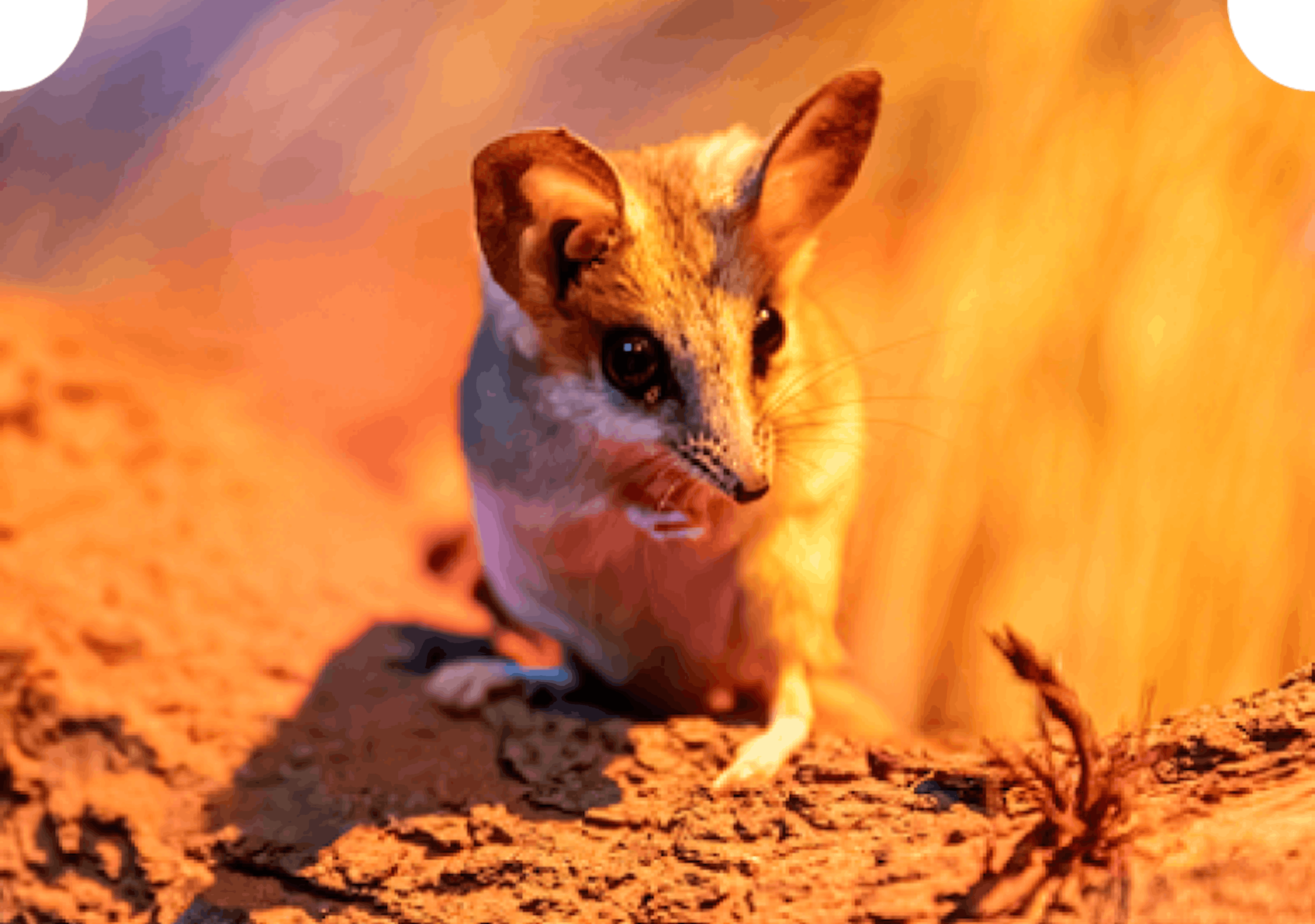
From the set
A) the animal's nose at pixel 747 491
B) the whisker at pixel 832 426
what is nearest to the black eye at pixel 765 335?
the whisker at pixel 832 426

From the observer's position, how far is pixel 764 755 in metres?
1.73

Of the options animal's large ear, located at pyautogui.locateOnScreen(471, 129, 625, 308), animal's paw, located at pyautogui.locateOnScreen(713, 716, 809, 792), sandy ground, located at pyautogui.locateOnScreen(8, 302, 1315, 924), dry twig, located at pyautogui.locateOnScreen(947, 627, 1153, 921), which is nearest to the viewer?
dry twig, located at pyautogui.locateOnScreen(947, 627, 1153, 921)

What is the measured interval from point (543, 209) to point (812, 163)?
454 millimetres

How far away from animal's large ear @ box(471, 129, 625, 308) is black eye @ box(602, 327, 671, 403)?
0.13 meters

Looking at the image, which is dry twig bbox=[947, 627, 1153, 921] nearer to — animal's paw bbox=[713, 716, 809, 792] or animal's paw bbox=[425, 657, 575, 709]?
animal's paw bbox=[713, 716, 809, 792]

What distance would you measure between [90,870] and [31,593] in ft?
2.21

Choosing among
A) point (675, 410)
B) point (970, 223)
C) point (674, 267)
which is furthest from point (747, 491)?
point (970, 223)

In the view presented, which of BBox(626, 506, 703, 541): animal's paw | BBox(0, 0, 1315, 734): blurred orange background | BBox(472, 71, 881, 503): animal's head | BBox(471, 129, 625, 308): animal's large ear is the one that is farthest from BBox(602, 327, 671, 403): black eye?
BBox(0, 0, 1315, 734): blurred orange background

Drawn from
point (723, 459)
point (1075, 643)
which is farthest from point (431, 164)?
point (1075, 643)

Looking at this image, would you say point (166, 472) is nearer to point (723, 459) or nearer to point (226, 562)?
point (226, 562)

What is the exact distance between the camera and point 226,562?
2.38 meters

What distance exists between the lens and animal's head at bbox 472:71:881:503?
1.51m

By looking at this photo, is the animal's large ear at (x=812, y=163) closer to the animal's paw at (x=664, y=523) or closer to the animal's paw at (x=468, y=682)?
the animal's paw at (x=664, y=523)

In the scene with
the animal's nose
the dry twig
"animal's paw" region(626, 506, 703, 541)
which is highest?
"animal's paw" region(626, 506, 703, 541)
